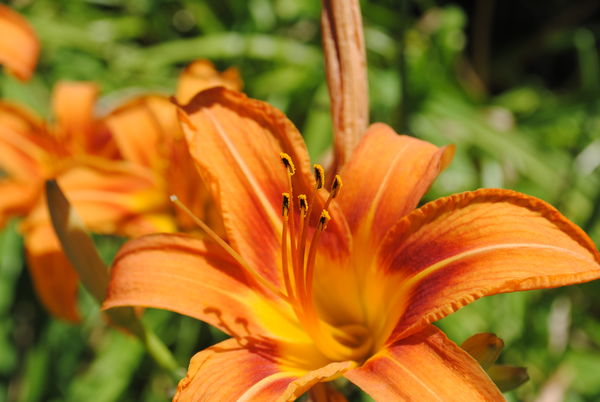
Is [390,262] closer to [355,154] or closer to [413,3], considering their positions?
[355,154]

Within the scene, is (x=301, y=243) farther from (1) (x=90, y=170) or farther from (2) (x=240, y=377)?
(1) (x=90, y=170)

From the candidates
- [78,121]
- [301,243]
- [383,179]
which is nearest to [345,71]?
[383,179]

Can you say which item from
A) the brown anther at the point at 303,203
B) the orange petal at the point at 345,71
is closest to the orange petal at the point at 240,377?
the brown anther at the point at 303,203

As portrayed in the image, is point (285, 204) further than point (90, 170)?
No

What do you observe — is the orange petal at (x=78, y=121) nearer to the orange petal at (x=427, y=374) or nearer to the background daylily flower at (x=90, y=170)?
the background daylily flower at (x=90, y=170)

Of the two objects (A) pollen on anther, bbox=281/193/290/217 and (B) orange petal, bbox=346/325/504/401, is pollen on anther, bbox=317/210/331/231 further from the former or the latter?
(B) orange petal, bbox=346/325/504/401
